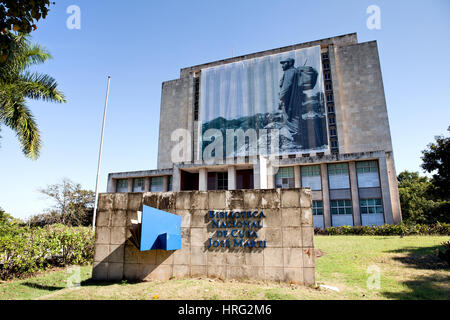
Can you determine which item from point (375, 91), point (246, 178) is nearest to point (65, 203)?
point (246, 178)

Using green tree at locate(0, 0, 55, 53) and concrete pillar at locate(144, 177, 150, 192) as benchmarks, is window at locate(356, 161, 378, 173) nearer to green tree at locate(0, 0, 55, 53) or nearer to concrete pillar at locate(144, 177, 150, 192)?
concrete pillar at locate(144, 177, 150, 192)

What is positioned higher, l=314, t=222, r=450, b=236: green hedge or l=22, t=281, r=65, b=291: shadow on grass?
l=314, t=222, r=450, b=236: green hedge

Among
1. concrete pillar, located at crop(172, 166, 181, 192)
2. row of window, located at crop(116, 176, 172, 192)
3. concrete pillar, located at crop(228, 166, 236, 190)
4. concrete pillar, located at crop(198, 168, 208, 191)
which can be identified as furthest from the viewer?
row of window, located at crop(116, 176, 172, 192)

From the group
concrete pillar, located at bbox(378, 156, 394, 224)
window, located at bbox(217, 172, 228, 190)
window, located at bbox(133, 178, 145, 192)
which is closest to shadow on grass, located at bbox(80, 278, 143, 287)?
window, located at bbox(217, 172, 228, 190)

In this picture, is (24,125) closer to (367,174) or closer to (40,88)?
(40,88)

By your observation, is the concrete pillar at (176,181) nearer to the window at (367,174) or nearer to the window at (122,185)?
the window at (122,185)

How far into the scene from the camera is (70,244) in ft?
43.7

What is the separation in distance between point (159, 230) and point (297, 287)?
179 inches

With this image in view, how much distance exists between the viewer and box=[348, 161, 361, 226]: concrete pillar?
2880 centimetres

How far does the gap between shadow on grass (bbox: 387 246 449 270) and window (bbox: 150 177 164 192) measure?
93.8ft

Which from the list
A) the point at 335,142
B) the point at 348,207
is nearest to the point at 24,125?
the point at 348,207

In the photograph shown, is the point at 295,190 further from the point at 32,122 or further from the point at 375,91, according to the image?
the point at 375,91

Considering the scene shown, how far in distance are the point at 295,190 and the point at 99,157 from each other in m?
16.9

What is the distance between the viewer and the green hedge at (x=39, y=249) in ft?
35.0
